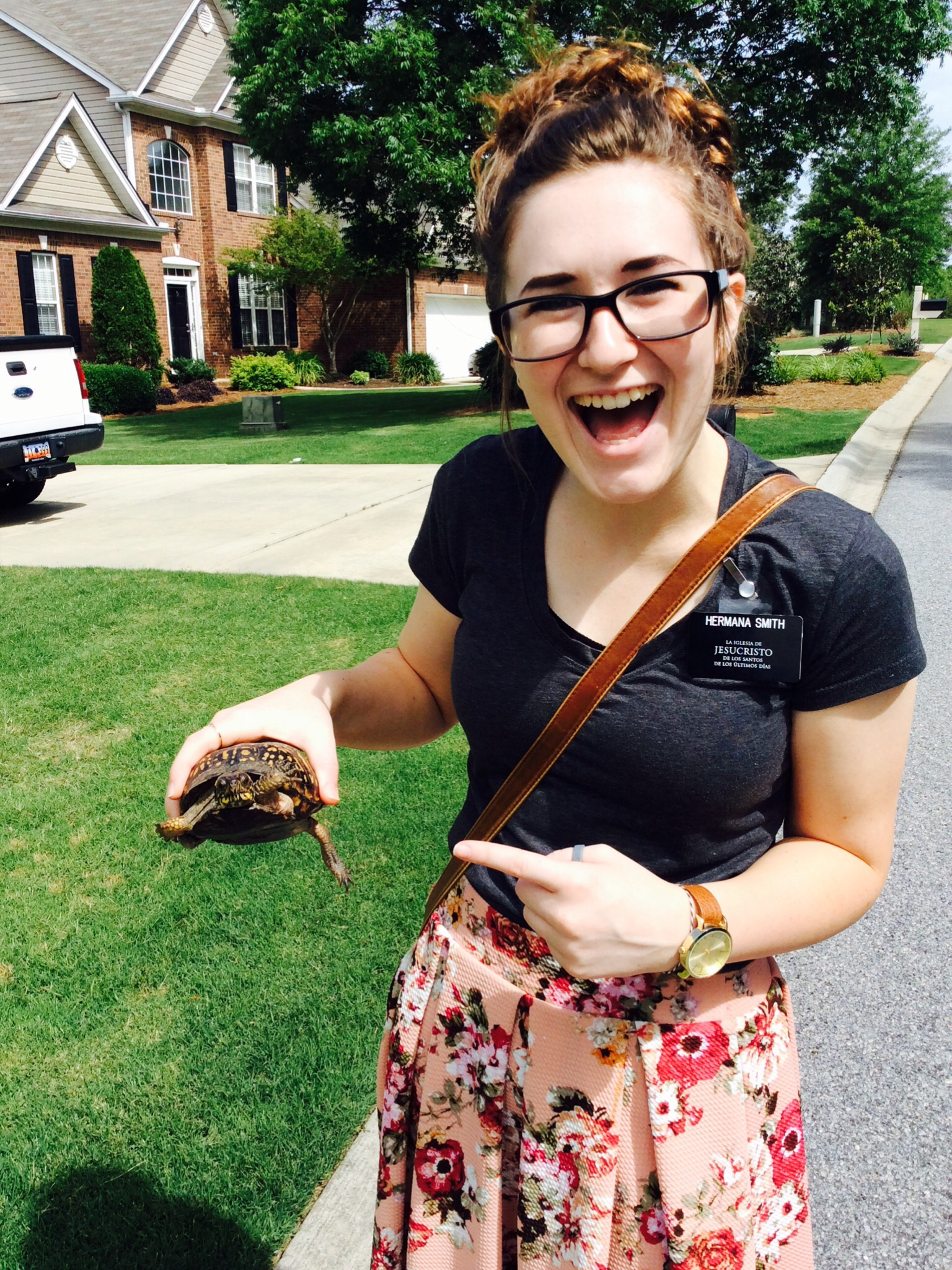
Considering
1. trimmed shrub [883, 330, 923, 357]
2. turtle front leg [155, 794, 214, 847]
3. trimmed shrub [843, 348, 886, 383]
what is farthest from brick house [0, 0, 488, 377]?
turtle front leg [155, 794, 214, 847]

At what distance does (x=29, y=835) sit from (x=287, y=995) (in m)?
1.59

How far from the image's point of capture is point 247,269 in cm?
2902

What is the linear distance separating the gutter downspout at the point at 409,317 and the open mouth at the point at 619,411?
31.5 meters

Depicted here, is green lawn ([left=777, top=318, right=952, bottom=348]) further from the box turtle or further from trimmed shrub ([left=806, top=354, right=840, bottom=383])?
the box turtle

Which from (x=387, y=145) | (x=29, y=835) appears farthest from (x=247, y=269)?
(x=29, y=835)

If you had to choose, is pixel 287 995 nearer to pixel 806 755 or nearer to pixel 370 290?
pixel 806 755

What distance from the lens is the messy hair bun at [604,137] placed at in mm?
1255

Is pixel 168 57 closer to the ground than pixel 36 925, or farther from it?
farther from it

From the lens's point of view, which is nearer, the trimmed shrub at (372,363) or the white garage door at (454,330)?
the trimmed shrub at (372,363)

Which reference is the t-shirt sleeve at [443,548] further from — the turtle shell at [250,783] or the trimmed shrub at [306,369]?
the trimmed shrub at [306,369]

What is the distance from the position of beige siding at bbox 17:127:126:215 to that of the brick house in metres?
0.04

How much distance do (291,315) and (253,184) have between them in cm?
379

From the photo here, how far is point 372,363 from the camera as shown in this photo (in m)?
31.8

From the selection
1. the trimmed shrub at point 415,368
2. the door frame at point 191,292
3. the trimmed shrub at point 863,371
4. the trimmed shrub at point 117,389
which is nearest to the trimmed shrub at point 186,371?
the door frame at point 191,292
